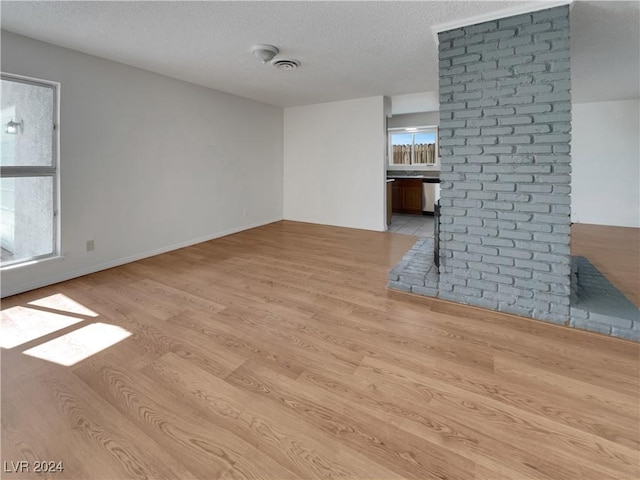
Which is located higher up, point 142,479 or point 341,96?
point 341,96

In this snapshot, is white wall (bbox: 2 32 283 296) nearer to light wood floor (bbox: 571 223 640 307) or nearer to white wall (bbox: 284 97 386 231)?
white wall (bbox: 284 97 386 231)

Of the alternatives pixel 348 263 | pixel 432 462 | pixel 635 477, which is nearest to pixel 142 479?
pixel 432 462

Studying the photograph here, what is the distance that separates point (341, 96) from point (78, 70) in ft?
12.1

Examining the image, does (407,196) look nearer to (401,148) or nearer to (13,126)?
(401,148)

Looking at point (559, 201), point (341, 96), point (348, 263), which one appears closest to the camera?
point (559, 201)

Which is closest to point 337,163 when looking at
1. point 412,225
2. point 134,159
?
point 412,225

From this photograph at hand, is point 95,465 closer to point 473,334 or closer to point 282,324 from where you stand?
point 282,324

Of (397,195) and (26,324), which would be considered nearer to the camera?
(26,324)

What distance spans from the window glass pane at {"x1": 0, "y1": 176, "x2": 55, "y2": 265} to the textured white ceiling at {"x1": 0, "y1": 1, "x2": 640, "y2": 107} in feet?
4.47

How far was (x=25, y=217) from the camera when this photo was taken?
318 cm

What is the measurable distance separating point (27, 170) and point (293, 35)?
284 centimetres

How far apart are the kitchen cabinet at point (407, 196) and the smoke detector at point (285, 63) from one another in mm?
4734

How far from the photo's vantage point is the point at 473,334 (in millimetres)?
2227

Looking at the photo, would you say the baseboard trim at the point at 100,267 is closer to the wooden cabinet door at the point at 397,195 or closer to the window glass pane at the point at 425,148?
the wooden cabinet door at the point at 397,195
